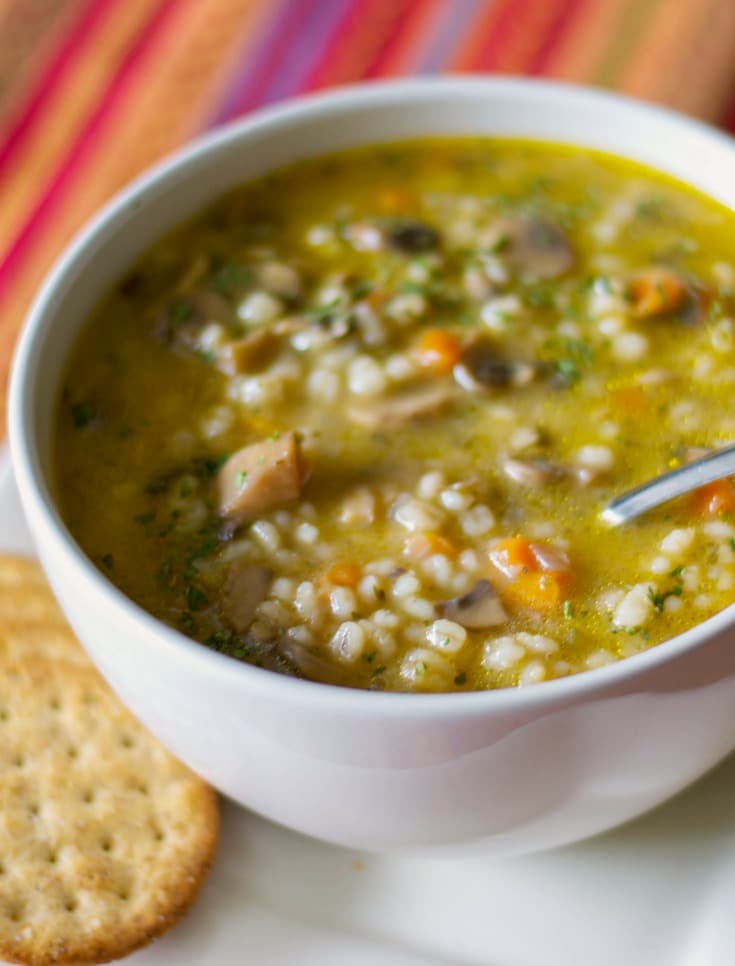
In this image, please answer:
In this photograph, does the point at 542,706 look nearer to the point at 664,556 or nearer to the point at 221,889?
the point at 664,556

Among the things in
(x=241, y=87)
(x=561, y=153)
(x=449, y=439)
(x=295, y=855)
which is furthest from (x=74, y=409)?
(x=241, y=87)

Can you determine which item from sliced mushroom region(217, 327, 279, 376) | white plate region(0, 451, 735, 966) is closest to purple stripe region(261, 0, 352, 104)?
sliced mushroom region(217, 327, 279, 376)

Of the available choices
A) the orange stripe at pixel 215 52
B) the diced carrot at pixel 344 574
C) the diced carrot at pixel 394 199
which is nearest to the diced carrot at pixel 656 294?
the diced carrot at pixel 394 199

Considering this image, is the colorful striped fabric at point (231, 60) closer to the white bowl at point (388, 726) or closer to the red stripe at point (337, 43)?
the red stripe at point (337, 43)

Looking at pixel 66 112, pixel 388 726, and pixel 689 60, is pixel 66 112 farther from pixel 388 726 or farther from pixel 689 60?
pixel 388 726

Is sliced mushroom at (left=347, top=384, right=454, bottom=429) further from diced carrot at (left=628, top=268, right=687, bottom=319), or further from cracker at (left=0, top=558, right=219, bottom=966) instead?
cracker at (left=0, top=558, right=219, bottom=966)

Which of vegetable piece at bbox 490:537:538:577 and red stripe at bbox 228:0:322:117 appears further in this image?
red stripe at bbox 228:0:322:117
